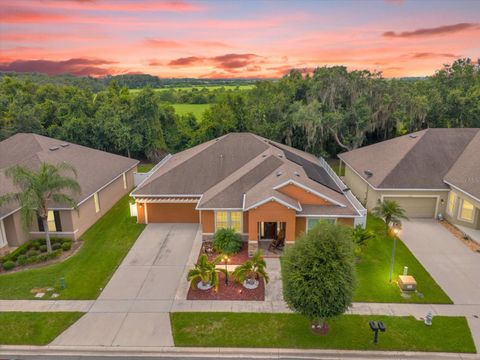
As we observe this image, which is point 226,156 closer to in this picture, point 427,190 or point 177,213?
point 177,213

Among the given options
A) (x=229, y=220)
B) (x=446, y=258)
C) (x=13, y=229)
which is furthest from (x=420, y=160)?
(x=13, y=229)

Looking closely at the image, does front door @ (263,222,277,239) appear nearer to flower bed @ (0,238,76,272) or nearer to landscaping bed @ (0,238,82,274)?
landscaping bed @ (0,238,82,274)

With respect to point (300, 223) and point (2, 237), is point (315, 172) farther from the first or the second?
point (2, 237)

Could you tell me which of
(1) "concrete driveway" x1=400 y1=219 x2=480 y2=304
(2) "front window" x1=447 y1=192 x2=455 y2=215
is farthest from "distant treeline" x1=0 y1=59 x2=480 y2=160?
(1) "concrete driveway" x1=400 y1=219 x2=480 y2=304

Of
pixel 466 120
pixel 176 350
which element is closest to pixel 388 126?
pixel 466 120

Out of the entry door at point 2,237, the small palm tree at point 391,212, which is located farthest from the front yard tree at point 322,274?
the entry door at point 2,237

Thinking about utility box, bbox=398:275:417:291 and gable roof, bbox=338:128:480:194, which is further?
gable roof, bbox=338:128:480:194

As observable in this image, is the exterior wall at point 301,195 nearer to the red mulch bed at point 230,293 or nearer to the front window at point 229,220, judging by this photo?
the front window at point 229,220
